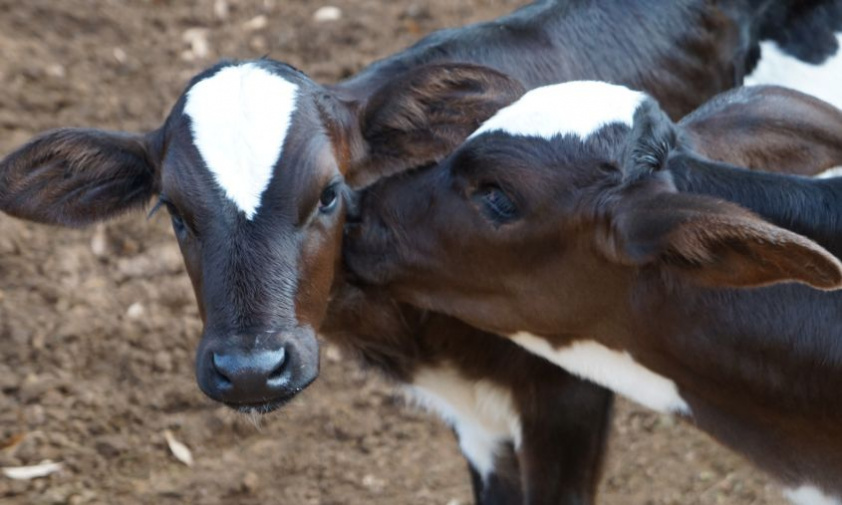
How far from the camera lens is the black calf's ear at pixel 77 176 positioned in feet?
13.9

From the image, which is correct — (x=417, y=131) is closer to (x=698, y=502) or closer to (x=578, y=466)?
(x=578, y=466)

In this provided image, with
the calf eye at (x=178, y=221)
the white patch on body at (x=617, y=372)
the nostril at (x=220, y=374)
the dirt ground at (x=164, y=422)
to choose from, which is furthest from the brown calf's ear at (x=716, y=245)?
the dirt ground at (x=164, y=422)

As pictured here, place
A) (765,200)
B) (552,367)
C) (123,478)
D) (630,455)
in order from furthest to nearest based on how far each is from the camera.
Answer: (630,455), (123,478), (552,367), (765,200)

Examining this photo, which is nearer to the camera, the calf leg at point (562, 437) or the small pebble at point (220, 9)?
the calf leg at point (562, 437)

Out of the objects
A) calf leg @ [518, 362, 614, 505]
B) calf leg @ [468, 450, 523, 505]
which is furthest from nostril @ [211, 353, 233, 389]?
calf leg @ [468, 450, 523, 505]

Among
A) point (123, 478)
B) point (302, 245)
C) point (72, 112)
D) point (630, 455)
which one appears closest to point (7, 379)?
point (123, 478)

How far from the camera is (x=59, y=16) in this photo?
7.47 meters

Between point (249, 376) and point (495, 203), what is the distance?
856mm

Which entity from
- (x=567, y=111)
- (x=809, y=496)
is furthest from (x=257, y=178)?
(x=809, y=496)

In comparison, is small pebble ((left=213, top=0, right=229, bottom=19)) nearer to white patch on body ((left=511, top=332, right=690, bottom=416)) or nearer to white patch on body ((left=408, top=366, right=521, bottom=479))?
white patch on body ((left=408, top=366, right=521, bottom=479))

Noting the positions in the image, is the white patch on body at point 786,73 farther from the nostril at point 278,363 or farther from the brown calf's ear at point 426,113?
the nostril at point 278,363

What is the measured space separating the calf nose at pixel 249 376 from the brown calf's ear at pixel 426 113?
770 mm

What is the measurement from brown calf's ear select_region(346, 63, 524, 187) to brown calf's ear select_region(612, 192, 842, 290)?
31.9 inches

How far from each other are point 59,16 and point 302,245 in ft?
13.6
